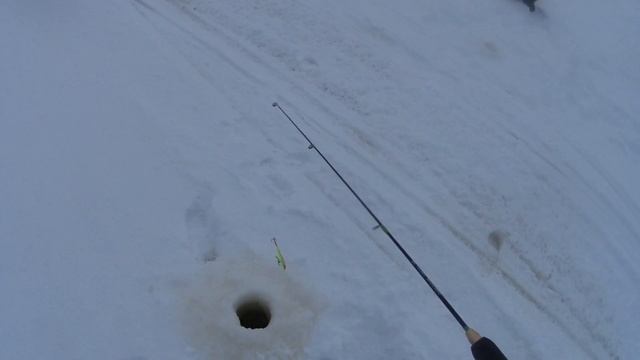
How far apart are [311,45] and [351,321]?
11.6 feet

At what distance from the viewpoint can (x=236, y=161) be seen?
5852 mm

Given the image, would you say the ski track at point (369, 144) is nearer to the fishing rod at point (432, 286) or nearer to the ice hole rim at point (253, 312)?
the fishing rod at point (432, 286)

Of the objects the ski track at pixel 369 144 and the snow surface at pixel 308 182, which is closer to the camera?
the snow surface at pixel 308 182

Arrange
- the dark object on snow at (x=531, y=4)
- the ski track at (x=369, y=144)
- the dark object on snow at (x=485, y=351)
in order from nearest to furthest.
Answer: the dark object on snow at (x=485, y=351) < the ski track at (x=369, y=144) < the dark object on snow at (x=531, y=4)

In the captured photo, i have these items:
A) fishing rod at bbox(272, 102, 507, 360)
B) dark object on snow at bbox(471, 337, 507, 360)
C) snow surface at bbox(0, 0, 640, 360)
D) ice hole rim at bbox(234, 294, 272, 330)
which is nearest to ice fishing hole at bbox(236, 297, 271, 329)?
ice hole rim at bbox(234, 294, 272, 330)

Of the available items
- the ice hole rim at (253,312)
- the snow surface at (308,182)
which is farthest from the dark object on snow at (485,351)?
the ice hole rim at (253,312)

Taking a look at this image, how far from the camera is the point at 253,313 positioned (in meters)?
4.91

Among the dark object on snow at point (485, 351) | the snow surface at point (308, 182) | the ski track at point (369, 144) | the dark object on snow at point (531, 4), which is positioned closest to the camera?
the dark object on snow at point (485, 351)

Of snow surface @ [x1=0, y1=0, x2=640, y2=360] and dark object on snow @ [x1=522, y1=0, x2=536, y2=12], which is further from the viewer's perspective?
dark object on snow @ [x1=522, y1=0, x2=536, y2=12]

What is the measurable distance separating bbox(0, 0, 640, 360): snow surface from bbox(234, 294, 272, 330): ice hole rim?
9cm

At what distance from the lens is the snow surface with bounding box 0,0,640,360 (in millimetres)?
4789

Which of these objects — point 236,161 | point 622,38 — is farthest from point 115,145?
point 622,38

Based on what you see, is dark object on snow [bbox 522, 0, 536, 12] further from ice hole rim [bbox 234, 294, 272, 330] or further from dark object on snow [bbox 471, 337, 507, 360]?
dark object on snow [bbox 471, 337, 507, 360]

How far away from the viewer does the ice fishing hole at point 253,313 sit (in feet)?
15.9
